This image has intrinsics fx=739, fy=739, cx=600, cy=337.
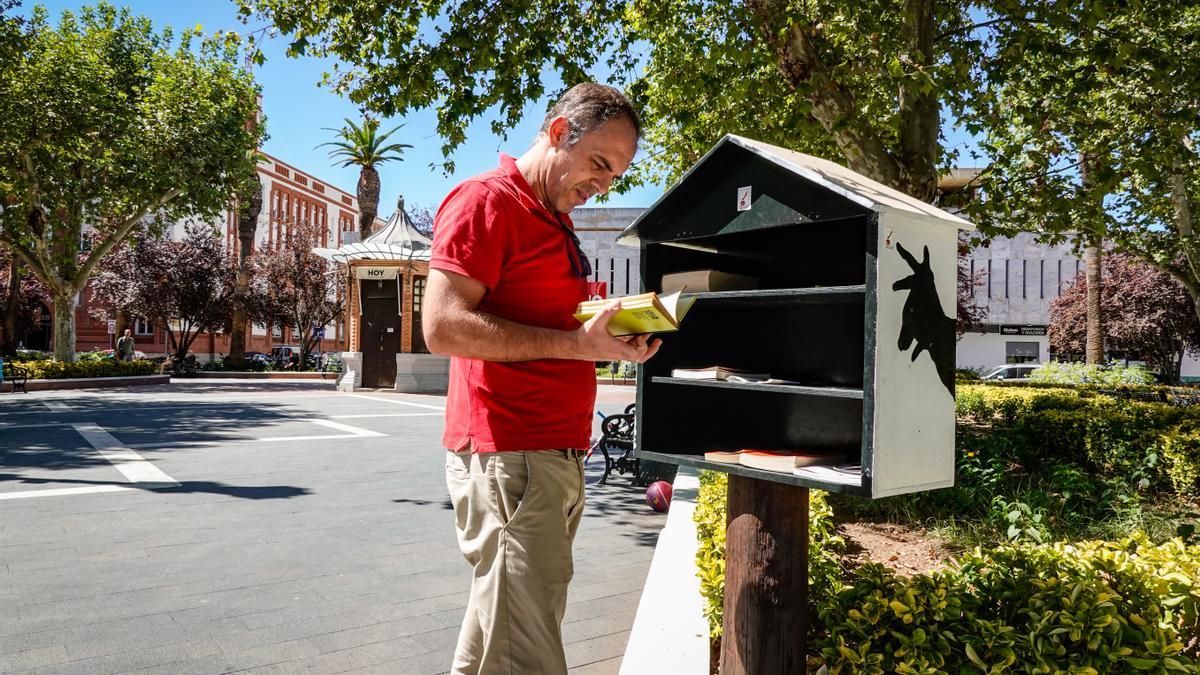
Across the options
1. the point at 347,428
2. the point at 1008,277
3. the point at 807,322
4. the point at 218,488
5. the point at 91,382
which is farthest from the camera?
the point at 1008,277

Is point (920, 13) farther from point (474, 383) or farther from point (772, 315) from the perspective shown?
point (474, 383)

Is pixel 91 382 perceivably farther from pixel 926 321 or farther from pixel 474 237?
pixel 926 321

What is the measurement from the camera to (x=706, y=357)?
317 centimetres

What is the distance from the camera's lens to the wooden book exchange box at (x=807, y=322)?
219 cm

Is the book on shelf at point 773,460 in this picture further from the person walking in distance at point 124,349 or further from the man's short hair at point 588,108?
the person walking in distance at point 124,349

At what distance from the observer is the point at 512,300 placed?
6.57 ft

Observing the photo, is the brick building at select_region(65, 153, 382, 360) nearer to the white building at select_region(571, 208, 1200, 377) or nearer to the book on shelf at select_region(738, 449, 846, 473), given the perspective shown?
the white building at select_region(571, 208, 1200, 377)

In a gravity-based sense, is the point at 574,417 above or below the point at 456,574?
above

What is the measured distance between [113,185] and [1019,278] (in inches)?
1951

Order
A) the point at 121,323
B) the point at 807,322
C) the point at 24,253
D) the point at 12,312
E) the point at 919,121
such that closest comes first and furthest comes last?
the point at 807,322 → the point at 919,121 → the point at 24,253 → the point at 12,312 → the point at 121,323

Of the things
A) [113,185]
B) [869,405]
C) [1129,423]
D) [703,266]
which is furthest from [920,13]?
[113,185]

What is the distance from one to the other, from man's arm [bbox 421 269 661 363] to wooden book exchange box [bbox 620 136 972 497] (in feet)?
2.33

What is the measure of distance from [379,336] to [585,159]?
23.6m

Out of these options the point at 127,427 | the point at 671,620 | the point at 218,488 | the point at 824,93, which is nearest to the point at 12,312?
the point at 127,427
